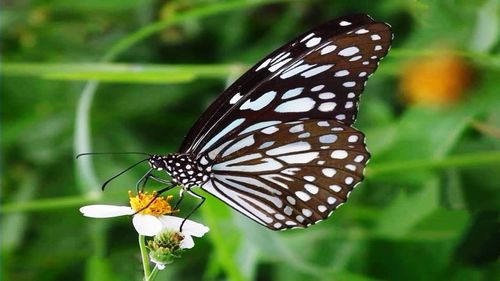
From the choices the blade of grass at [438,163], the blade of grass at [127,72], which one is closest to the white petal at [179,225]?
the blade of grass at [127,72]

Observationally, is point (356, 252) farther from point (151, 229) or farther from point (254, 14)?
point (151, 229)

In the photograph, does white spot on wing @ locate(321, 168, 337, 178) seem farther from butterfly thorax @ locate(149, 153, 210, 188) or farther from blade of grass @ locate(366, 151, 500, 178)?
blade of grass @ locate(366, 151, 500, 178)

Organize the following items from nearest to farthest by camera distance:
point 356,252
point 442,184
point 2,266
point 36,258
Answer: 1. point 442,184
2. point 356,252
3. point 2,266
4. point 36,258

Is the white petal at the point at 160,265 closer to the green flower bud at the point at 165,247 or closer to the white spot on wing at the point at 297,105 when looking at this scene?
the green flower bud at the point at 165,247

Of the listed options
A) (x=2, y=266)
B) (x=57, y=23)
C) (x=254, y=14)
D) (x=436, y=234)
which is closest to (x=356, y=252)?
(x=436, y=234)

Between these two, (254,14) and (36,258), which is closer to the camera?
(36,258)

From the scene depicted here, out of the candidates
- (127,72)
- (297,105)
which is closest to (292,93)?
(297,105)

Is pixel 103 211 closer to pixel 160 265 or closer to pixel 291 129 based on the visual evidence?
pixel 160 265
